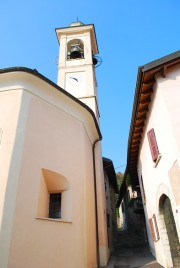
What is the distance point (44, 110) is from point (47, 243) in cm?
434

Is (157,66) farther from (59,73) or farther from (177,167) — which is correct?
(59,73)

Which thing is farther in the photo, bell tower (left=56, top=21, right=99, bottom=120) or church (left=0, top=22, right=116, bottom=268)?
bell tower (left=56, top=21, right=99, bottom=120)

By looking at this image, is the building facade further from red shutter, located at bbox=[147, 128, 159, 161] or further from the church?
the church

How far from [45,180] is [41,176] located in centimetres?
41

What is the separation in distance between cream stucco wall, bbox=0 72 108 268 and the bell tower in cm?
423

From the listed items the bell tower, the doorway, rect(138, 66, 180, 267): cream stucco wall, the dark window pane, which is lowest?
the doorway

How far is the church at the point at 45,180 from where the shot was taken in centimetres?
606

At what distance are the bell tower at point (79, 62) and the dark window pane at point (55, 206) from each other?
20.1 feet

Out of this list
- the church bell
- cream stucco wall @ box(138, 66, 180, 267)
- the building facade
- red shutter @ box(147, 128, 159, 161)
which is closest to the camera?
cream stucco wall @ box(138, 66, 180, 267)

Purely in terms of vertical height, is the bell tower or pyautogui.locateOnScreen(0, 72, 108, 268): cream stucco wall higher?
the bell tower

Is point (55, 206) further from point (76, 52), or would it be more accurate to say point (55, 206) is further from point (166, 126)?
point (76, 52)

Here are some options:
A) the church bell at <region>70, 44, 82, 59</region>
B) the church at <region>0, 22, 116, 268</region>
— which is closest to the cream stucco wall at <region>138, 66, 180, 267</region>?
the church at <region>0, 22, 116, 268</region>

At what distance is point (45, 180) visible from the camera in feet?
24.8

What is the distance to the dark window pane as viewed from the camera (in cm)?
776
